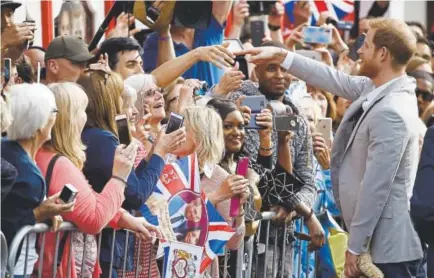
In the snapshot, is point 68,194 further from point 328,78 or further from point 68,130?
point 328,78

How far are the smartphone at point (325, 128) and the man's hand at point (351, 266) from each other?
2.06 m

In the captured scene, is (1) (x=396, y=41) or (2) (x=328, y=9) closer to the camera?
(1) (x=396, y=41)

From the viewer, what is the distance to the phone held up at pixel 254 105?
9500 millimetres

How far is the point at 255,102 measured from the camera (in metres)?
9.61

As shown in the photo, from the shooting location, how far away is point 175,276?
27.5ft

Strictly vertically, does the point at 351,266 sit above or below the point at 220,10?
below

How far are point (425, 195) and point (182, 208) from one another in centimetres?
145

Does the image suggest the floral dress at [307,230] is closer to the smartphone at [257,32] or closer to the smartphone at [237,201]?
the smartphone at [237,201]

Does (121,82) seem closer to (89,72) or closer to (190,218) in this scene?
(89,72)

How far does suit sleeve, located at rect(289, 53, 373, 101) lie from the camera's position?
9711mm

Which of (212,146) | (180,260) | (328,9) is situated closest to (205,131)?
(212,146)

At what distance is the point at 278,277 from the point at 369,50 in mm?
1714

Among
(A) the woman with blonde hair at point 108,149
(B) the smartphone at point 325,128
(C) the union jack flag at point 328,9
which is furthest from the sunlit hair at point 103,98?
(C) the union jack flag at point 328,9

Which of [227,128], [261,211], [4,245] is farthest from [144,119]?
[4,245]
